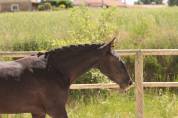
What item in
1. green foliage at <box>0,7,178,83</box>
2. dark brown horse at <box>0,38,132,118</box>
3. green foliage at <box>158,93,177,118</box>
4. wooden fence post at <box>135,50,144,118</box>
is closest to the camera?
dark brown horse at <box>0,38,132,118</box>

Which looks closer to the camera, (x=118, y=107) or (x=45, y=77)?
(x=45, y=77)

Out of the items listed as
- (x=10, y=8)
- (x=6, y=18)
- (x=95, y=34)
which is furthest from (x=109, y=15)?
(x=10, y=8)

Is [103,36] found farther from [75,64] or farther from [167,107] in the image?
[75,64]

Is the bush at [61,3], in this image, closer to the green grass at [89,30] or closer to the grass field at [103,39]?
the green grass at [89,30]

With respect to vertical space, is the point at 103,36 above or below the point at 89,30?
below

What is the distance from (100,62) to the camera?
19.1ft

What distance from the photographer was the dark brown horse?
217 inches

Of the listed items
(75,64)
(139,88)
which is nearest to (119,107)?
(139,88)

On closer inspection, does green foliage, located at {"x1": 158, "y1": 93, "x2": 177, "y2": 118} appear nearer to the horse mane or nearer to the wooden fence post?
the wooden fence post

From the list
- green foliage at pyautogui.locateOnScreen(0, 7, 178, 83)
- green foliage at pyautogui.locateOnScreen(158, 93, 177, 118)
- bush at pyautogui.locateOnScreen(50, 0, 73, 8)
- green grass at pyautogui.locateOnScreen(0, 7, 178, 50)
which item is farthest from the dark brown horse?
bush at pyautogui.locateOnScreen(50, 0, 73, 8)

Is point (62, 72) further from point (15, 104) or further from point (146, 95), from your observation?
point (146, 95)

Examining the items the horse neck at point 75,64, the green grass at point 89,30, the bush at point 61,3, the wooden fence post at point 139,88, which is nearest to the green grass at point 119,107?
the wooden fence post at point 139,88

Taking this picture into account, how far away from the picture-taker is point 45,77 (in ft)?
18.4

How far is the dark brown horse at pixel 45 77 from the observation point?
5.50 m
